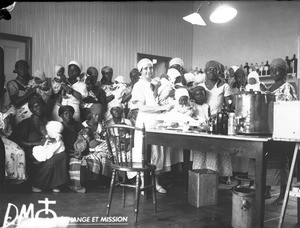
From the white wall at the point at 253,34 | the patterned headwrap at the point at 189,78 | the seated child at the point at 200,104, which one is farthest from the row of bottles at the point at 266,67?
the seated child at the point at 200,104

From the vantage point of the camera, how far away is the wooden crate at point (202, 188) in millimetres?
3744

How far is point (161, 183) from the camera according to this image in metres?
4.89

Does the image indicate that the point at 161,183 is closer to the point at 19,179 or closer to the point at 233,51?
the point at 19,179

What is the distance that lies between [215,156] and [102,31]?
4806 mm

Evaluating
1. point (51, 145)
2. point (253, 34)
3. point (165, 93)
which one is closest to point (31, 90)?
point (51, 145)

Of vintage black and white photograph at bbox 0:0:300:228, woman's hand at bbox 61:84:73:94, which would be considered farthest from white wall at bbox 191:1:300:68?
woman's hand at bbox 61:84:73:94

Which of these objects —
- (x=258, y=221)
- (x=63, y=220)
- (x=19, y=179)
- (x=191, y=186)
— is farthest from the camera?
(x=19, y=179)

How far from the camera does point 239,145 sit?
9.40 feet

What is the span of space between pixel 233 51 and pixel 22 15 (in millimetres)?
4985

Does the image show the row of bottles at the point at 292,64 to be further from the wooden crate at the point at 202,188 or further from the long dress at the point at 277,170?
the wooden crate at the point at 202,188

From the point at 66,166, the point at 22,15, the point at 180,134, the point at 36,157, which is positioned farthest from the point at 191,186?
the point at 22,15

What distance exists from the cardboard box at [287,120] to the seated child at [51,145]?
8.95 ft

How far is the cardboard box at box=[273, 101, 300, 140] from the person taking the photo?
2598mm

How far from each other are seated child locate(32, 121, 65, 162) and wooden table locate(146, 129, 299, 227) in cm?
147
